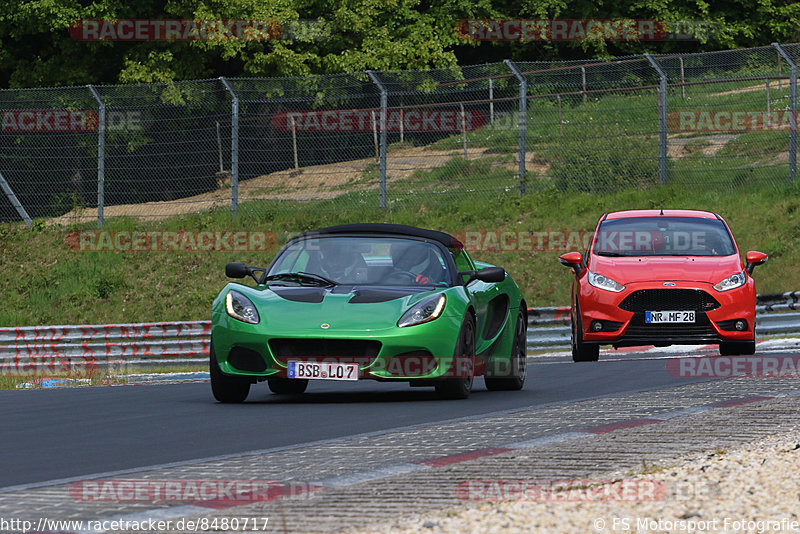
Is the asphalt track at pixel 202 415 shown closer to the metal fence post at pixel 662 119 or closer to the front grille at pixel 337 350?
the front grille at pixel 337 350

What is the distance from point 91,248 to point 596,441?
23154 millimetres

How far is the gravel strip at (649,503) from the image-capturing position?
532 cm

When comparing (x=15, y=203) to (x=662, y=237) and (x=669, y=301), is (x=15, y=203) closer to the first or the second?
(x=662, y=237)

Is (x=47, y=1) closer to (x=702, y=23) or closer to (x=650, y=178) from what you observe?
(x=650, y=178)

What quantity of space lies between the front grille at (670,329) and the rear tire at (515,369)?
2080mm

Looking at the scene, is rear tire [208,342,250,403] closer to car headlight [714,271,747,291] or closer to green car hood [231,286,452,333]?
green car hood [231,286,452,333]

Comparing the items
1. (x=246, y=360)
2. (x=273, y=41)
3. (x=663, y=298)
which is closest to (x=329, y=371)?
(x=246, y=360)

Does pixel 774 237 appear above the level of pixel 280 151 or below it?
below

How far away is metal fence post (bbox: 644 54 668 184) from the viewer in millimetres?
27250

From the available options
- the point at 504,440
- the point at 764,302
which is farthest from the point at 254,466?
the point at 764,302

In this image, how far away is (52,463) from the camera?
7988mm

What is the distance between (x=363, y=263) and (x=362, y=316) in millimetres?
1146

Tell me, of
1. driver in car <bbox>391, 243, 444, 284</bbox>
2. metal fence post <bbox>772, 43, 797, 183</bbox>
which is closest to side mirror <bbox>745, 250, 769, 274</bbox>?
driver in car <bbox>391, 243, 444, 284</bbox>

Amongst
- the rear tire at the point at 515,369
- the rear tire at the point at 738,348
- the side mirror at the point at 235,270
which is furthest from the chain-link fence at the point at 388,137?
the side mirror at the point at 235,270
